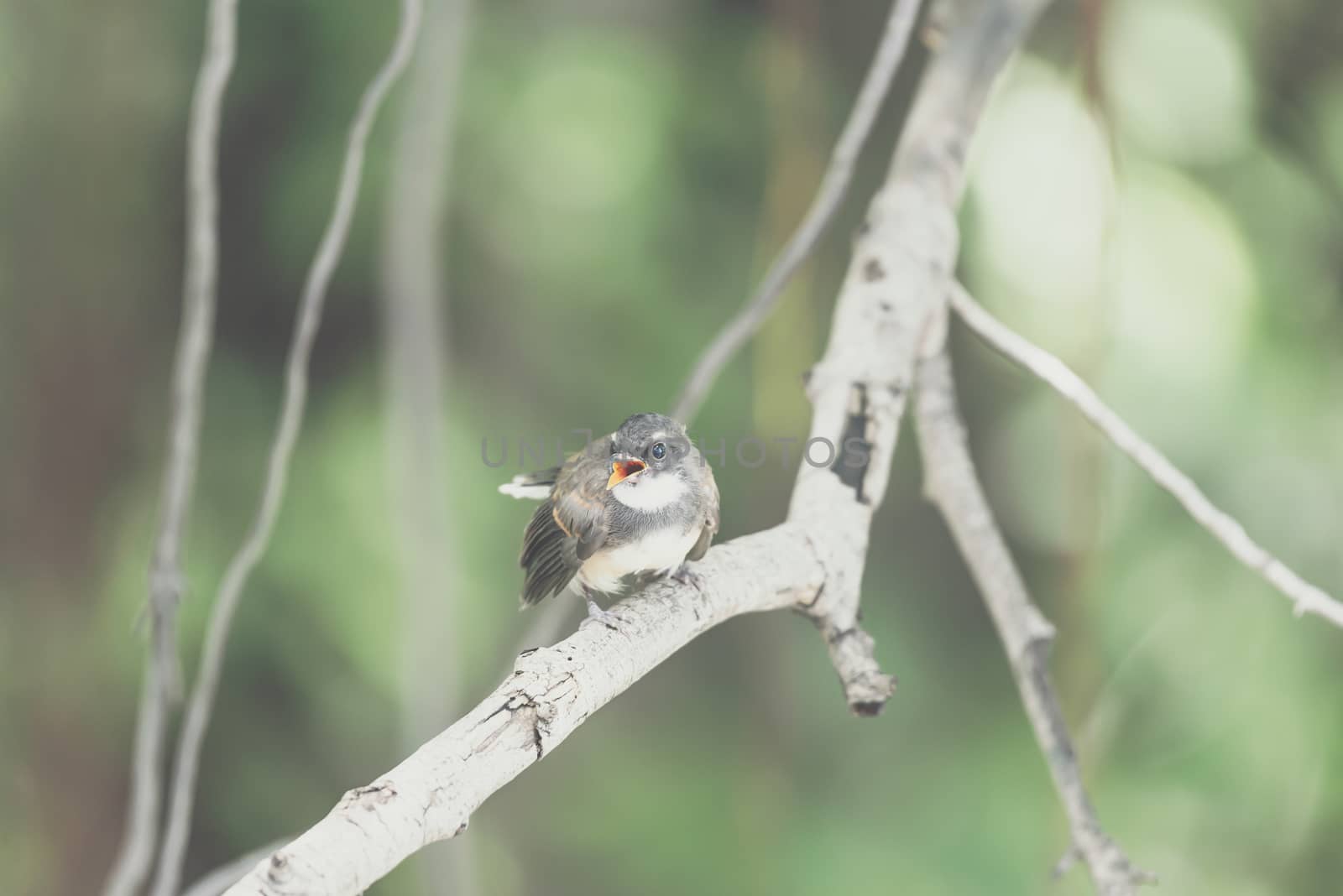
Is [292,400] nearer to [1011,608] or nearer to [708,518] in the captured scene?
[708,518]

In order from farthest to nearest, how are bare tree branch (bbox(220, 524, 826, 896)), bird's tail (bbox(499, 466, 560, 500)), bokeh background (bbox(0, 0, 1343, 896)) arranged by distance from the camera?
bokeh background (bbox(0, 0, 1343, 896)) < bird's tail (bbox(499, 466, 560, 500)) < bare tree branch (bbox(220, 524, 826, 896))

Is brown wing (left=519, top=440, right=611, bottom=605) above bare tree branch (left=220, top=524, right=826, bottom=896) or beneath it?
above

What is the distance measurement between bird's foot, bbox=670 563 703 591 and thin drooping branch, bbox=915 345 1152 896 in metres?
0.41

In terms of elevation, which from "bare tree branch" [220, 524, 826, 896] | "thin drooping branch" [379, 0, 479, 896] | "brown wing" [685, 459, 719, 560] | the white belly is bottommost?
"bare tree branch" [220, 524, 826, 896]

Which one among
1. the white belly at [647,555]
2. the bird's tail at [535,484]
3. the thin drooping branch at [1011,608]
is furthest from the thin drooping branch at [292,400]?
the thin drooping branch at [1011,608]

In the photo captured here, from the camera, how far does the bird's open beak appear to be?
994 millimetres

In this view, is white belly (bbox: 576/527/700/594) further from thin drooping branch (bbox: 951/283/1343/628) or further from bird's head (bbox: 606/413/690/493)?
thin drooping branch (bbox: 951/283/1343/628)

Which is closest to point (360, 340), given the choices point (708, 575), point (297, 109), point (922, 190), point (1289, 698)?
point (297, 109)

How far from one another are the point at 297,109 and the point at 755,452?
112cm

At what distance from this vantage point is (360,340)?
2264 millimetres

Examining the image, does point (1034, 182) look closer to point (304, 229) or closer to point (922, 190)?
point (922, 190)

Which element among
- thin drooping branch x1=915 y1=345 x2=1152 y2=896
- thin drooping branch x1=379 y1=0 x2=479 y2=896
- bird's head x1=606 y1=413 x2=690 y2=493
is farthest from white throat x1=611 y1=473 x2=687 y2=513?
thin drooping branch x1=379 y1=0 x2=479 y2=896

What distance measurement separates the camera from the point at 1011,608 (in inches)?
47.6

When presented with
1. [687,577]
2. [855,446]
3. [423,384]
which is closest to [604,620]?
[687,577]
